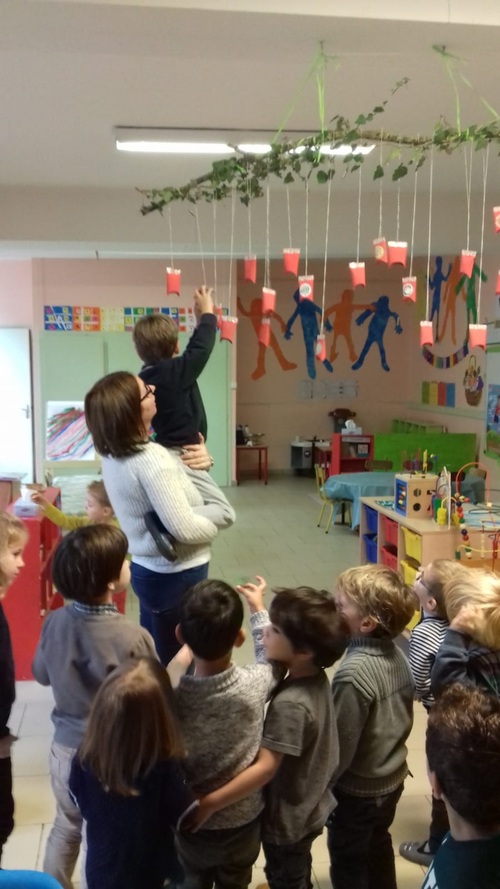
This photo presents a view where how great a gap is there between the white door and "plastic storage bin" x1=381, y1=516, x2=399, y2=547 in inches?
237

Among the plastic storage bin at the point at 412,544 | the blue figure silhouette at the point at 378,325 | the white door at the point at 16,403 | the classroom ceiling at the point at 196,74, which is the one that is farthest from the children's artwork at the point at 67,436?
the blue figure silhouette at the point at 378,325

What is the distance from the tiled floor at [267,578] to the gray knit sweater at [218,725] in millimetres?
890

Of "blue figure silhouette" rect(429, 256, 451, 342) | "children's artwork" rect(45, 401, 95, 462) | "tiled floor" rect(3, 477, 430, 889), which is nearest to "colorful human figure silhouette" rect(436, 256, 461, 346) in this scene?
"blue figure silhouette" rect(429, 256, 451, 342)

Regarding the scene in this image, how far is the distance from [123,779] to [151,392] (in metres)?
1.10

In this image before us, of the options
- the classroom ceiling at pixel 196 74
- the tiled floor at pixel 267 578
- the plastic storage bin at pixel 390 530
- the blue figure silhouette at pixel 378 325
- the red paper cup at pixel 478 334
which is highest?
the classroom ceiling at pixel 196 74

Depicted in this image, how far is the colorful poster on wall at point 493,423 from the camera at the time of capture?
7582mm

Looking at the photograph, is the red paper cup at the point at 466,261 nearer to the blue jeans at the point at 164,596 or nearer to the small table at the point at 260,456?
the blue jeans at the point at 164,596

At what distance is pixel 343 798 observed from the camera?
1.80 meters

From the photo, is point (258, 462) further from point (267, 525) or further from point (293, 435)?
point (267, 525)

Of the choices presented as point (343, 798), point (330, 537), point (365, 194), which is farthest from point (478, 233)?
point (343, 798)

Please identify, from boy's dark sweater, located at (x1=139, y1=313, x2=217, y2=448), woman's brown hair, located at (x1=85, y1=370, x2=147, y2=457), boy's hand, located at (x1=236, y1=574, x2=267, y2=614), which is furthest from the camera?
boy's dark sweater, located at (x1=139, y1=313, x2=217, y2=448)

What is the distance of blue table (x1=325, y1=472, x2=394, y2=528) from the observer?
6.62 metres

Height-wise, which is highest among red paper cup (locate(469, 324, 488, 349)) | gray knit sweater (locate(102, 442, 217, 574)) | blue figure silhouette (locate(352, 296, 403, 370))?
blue figure silhouette (locate(352, 296, 403, 370))

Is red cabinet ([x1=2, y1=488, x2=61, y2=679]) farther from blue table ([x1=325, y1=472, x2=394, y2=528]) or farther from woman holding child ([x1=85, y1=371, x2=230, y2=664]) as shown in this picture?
blue table ([x1=325, y1=472, x2=394, y2=528])
